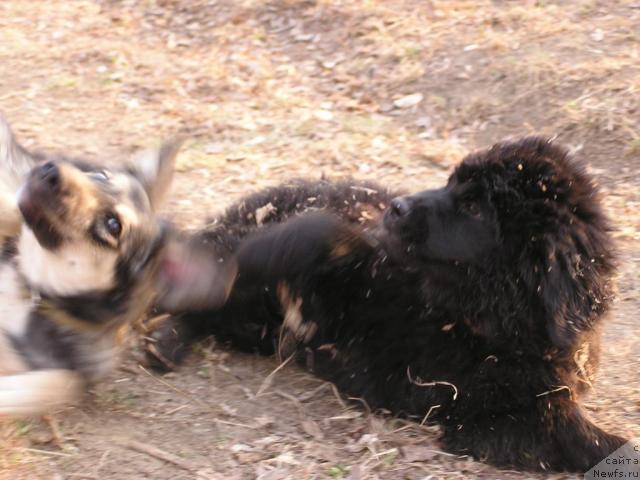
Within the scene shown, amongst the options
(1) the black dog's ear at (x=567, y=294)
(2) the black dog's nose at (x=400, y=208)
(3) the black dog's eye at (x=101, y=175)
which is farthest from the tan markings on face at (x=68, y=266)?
(1) the black dog's ear at (x=567, y=294)

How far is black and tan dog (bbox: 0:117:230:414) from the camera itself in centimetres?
346

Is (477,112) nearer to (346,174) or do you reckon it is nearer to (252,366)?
(346,174)

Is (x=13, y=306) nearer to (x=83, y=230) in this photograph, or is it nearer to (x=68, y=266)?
(x=68, y=266)

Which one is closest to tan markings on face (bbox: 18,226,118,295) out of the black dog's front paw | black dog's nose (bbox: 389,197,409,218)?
the black dog's front paw

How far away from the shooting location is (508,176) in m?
3.64

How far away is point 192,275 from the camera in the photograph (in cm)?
393

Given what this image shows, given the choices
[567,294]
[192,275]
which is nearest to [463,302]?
[567,294]

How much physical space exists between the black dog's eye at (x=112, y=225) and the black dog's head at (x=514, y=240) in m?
1.26

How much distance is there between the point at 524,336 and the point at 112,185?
2.06 metres

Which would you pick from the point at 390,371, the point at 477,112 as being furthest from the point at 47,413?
the point at 477,112

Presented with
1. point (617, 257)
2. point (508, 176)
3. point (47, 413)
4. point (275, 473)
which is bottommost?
point (275, 473)

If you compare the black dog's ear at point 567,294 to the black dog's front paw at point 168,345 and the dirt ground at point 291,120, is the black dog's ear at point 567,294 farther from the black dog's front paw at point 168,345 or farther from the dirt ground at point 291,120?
the black dog's front paw at point 168,345

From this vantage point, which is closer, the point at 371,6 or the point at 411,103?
the point at 411,103

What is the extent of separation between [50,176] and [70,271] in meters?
0.46
